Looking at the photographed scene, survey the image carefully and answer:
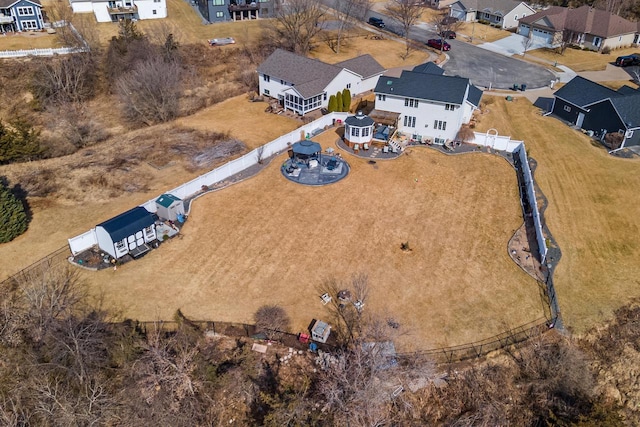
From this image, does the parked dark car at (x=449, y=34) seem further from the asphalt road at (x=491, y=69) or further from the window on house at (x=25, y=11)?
the window on house at (x=25, y=11)

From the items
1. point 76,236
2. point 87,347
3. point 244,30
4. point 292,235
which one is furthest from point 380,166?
point 244,30

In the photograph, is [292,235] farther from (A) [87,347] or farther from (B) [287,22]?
(B) [287,22]

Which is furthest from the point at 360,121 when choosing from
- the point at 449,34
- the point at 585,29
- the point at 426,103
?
the point at 585,29

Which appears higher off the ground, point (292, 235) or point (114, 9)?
point (114, 9)

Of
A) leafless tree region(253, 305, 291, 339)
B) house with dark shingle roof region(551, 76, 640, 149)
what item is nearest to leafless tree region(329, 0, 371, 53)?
house with dark shingle roof region(551, 76, 640, 149)

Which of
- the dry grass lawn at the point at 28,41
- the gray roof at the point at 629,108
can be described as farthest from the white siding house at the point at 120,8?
the gray roof at the point at 629,108

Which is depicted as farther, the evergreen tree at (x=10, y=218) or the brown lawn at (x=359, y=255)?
the evergreen tree at (x=10, y=218)
